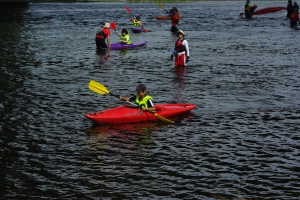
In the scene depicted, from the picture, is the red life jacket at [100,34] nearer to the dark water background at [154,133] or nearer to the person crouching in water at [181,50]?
the dark water background at [154,133]

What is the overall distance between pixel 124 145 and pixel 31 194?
12.6 feet

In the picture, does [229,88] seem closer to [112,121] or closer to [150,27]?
[112,121]

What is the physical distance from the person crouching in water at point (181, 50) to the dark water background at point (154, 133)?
0.59 meters

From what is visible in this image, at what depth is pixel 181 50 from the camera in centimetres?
2669

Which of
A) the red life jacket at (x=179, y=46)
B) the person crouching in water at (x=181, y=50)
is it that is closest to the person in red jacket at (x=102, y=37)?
the person crouching in water at (x=181, y=50)

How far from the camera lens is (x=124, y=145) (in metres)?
15.1

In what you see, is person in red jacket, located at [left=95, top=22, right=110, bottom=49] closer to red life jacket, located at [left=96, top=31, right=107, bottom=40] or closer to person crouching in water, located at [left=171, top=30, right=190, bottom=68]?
red life jacket, located at [left=96, top=31, right=107, bottom=40]

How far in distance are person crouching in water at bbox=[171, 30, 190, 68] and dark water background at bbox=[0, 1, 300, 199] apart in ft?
1.92

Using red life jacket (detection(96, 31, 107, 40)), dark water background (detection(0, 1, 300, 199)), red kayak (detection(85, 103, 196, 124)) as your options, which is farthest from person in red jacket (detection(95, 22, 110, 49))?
red kayak (detection(85, 103, 196, 124))

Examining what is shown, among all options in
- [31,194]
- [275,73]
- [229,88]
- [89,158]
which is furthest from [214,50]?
[31,194]

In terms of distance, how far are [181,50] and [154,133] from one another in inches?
428

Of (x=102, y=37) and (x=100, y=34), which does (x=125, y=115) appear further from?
(x=102, y=37)

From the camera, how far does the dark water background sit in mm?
12344

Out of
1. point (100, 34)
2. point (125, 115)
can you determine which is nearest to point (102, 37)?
point (100, 34)
